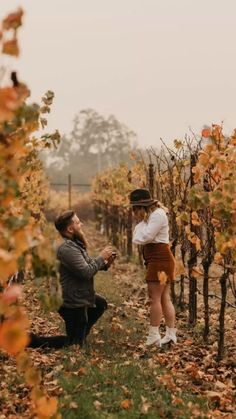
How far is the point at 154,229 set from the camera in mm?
6070

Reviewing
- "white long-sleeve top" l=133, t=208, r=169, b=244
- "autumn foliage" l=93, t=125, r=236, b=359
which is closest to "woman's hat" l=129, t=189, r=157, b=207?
"white long-sleeve top" l=133, t=208, r=169, b=244

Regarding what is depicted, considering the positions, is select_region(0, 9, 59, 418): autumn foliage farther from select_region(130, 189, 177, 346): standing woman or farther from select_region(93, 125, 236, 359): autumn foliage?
select_region(130, 189, 177, 346): standing woman

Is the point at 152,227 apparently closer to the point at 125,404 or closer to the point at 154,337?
the point at 154,337

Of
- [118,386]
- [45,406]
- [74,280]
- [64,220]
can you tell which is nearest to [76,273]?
[74,280]

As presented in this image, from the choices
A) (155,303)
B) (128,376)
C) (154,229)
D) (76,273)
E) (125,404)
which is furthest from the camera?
(155,303)

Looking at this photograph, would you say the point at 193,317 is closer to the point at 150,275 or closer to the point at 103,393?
the point at 150,275

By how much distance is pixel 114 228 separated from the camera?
17859 millimetres

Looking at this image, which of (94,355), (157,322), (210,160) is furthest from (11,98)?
(157,322)

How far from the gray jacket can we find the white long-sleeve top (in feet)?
1.64

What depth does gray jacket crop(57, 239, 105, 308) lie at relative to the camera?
5.94 metres

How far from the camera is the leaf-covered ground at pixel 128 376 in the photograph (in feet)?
14.1

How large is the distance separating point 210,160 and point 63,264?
2.05 metres

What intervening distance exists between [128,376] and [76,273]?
1370 mm

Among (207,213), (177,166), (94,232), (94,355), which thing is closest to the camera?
(94,355)
